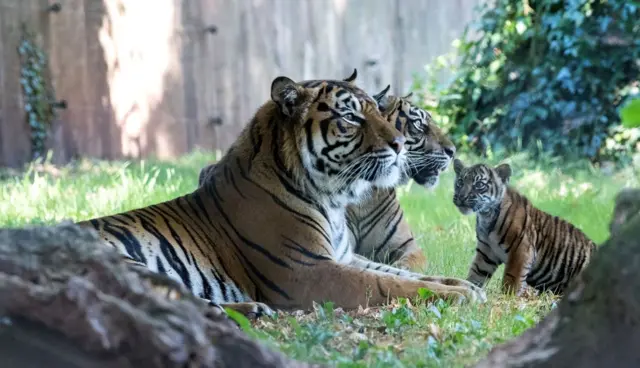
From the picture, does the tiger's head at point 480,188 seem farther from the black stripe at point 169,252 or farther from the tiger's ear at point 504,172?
the black stripe at point 169,252

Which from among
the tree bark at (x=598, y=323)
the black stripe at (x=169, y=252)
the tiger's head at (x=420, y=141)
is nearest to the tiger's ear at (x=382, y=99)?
the tiger's head at (x=420, y=141)

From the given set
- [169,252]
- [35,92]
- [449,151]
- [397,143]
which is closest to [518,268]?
[397,143]

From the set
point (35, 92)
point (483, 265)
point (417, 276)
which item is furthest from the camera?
point (35, 92)

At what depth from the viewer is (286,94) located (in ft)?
16.6

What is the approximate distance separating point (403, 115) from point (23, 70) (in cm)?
586

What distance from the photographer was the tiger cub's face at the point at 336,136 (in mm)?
5078

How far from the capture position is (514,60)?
501 inches

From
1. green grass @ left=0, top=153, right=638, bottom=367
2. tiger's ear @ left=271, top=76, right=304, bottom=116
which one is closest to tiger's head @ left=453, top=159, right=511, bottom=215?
green grass @ left=0, top=153, right=638, bottom=367

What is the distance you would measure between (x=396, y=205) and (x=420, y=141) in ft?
1.51

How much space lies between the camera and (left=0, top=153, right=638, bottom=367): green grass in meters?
3.33

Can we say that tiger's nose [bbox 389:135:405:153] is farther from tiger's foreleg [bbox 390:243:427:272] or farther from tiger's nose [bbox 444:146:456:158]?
tiger's nose [bbox 444:146:456:158]

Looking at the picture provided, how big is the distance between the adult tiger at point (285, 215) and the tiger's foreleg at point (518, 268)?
55cm

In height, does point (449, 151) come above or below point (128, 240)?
above

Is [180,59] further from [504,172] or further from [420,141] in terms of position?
[504,172]
